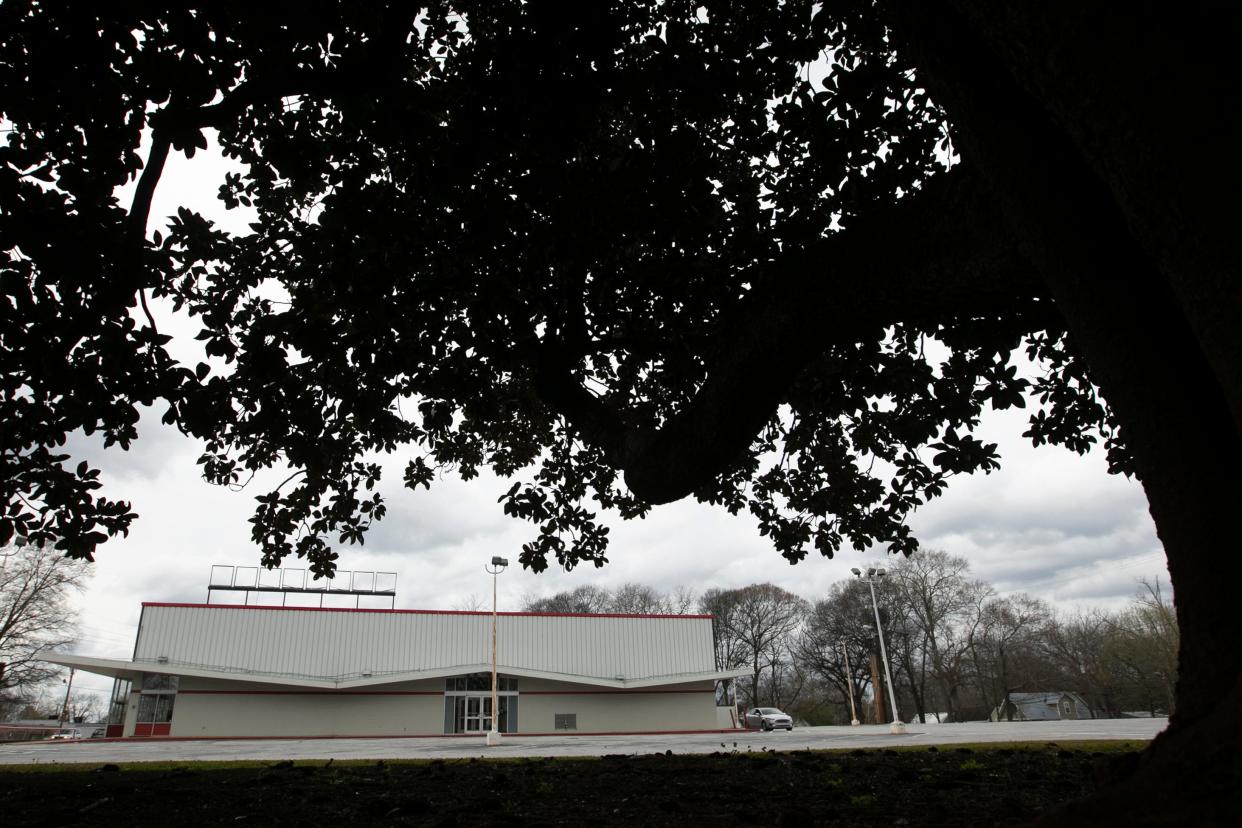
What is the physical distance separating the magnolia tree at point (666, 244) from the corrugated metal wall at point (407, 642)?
30.5 meters

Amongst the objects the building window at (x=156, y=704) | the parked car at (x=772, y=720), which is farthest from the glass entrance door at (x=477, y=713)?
the parked car at (x=772, y=720)

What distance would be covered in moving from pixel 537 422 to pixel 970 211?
687cm

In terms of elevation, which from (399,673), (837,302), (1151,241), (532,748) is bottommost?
(532,748)

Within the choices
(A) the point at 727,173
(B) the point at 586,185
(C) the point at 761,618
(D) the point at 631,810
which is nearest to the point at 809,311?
(B) the point at 586,185

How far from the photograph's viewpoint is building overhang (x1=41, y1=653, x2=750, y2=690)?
32031mm

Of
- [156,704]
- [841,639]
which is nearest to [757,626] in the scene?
[841,639]

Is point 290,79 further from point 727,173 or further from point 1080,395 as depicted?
point 1080,395

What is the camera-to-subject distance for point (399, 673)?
112 ft

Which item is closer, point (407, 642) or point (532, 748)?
point (532, 748)

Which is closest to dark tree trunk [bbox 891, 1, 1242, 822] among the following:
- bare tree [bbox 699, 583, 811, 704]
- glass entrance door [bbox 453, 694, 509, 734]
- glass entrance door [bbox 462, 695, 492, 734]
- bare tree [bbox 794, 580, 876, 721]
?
glass entrance door [bbox 453, 694, 509, 734]

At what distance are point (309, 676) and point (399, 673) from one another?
4234 mm

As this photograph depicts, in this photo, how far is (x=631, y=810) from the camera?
3.73 meters

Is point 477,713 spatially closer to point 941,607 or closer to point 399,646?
point 399,646

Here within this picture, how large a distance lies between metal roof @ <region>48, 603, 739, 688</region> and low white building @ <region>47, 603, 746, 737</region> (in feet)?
0.18
